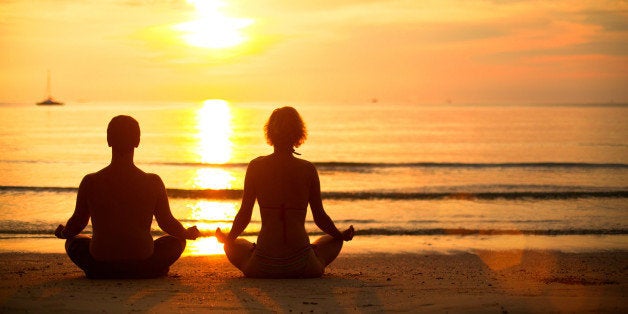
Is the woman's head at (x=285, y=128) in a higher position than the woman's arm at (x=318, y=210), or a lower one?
higher

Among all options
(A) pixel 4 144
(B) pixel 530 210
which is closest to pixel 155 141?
(A) pixel 4 144

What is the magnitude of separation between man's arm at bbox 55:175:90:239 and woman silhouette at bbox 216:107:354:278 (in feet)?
4.08

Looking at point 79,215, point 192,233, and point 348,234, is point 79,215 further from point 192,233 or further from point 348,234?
point 348,234

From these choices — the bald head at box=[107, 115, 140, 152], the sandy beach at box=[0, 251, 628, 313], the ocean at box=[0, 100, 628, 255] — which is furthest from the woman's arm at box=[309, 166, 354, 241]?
the ocean at box=[0, 100, 628, 255]

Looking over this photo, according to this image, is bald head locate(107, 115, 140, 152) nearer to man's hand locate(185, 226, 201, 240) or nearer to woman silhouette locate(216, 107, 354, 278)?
man's hand locate(185, 226, 201, 240)

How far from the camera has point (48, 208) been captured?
17141 mm

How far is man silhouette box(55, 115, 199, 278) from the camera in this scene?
258 inches

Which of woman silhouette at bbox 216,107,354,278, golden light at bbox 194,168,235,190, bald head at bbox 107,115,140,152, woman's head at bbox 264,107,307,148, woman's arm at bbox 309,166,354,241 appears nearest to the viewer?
bald head at bbox 107,115,140,152

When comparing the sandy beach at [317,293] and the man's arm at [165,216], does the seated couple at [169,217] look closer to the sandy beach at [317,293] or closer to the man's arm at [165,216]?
the man's arm at [165,216]

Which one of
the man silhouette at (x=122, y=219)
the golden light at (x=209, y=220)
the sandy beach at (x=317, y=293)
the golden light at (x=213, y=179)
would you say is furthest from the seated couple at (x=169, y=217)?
the golden light at (x=213, y=179)

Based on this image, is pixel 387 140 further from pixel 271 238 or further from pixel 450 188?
pixel 271 238

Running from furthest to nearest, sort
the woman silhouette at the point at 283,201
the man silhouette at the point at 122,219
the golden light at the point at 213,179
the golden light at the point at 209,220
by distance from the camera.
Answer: the golden light at the point at 213,179, the golden light at the point at 209,220, the woman silhouette at the point at 283,201, the man silhouette at the point at 122,219

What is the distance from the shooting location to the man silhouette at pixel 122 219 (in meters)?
6.55

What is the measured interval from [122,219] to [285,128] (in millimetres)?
1702
